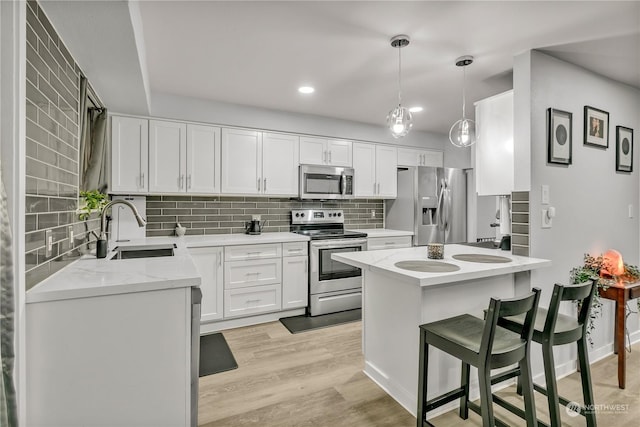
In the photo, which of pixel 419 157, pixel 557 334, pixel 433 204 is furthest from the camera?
pixel 419 157

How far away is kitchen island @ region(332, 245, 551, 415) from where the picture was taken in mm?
1954

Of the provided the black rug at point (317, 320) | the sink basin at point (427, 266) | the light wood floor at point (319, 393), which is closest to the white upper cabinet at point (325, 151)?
the black rug at point (317, 320)

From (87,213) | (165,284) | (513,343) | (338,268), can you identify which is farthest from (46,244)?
(338,268)

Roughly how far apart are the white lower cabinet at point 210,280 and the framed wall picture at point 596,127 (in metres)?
3.40

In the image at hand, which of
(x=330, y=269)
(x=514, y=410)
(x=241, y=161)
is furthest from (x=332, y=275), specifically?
(x=514, y=410)

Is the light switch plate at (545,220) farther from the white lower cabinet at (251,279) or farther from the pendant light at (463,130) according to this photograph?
the white lower cabinet at (251,279)

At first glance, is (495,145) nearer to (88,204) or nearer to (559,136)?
(559,136)

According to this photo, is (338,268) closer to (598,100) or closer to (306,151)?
(306,151)

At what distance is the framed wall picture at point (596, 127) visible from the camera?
2660mm

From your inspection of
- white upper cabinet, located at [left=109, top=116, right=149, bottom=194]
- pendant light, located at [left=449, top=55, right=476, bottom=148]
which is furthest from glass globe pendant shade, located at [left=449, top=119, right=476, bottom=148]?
white upper cabinet, located at [left=109, top=116, right=149, bottom=194]

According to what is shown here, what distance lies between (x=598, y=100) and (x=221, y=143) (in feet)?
11.6

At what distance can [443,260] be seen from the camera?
226 cm

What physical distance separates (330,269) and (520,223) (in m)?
2.05

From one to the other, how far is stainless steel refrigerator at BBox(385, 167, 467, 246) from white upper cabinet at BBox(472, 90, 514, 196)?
5.53 ft
